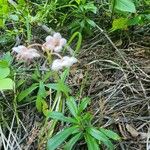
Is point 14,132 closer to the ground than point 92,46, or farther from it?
closer to the ground

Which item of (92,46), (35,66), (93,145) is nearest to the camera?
(93,145)

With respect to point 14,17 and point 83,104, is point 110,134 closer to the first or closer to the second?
point 83,104

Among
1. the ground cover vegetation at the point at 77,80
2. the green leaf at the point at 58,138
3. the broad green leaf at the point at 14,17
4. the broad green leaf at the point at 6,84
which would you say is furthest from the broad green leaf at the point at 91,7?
the green leaf at the point at 58,138

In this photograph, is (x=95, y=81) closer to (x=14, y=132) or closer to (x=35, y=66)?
(x=35, y=66)

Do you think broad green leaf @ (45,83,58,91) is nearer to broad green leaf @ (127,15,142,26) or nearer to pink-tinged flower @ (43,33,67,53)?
pink-tinged flower @ (43,33,67,53)

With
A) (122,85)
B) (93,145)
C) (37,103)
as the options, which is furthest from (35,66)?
(93,145)

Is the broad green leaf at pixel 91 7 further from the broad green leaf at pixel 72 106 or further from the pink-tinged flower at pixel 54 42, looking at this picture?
the broad green leaf at pixel 72 106

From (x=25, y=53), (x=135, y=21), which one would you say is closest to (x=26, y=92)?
(x=25, y=53)
